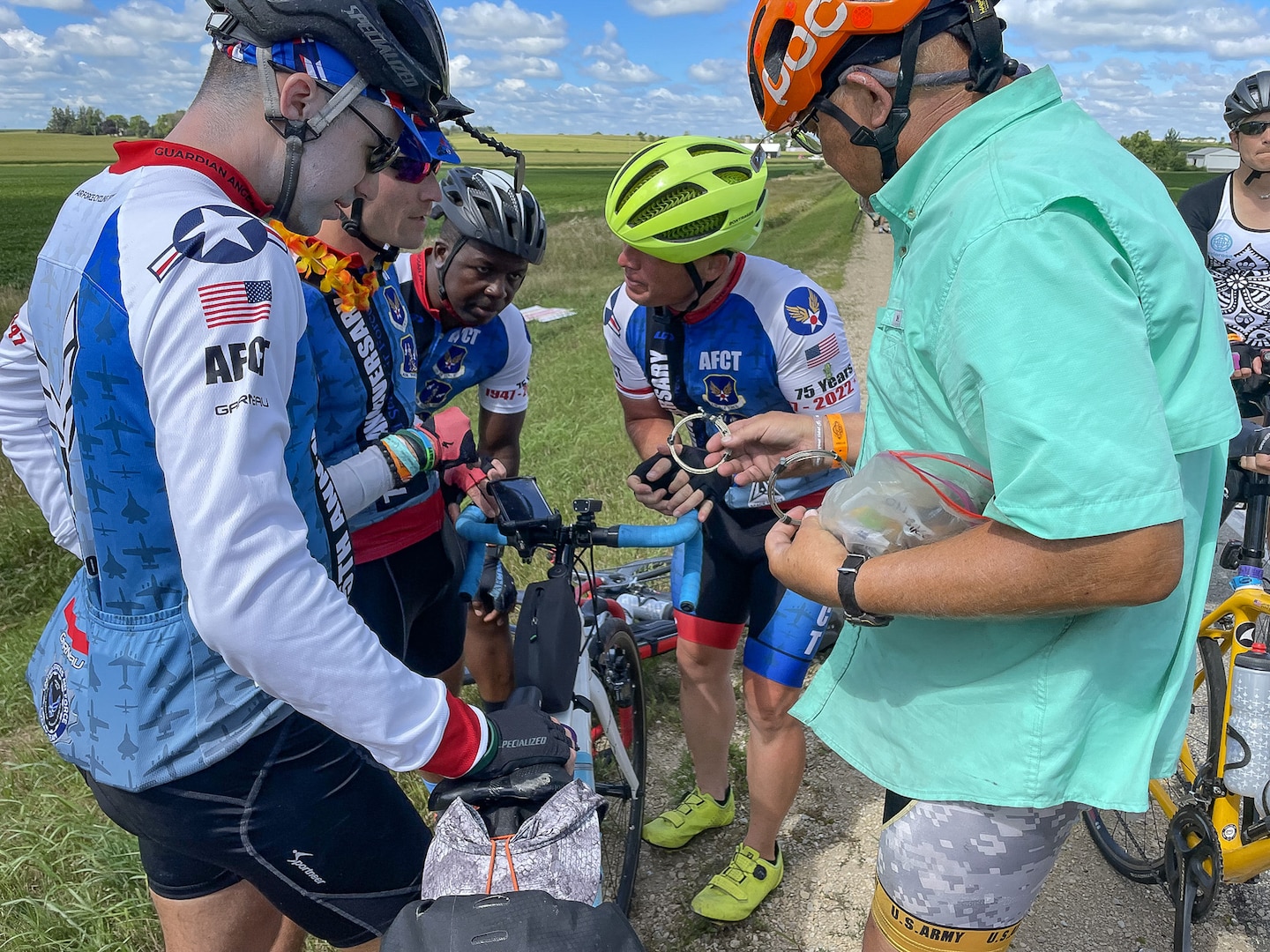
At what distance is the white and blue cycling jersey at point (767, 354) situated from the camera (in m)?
3.46

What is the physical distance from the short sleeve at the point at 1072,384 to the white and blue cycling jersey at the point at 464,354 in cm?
288

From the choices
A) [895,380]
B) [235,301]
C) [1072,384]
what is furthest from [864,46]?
[235,301]

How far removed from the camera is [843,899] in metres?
3.55

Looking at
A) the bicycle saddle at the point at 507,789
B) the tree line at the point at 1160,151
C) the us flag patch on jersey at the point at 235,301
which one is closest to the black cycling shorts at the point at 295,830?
the bicycle saddle at the point at 507,789

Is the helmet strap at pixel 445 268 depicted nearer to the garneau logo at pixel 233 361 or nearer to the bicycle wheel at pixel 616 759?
the bicycle wheel at pixel 616 759

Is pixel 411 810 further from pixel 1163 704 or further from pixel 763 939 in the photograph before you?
pixel 763 939

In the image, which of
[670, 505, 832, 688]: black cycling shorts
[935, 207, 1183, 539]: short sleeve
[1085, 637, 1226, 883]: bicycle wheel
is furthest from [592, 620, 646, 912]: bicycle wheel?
[935, 207, 1183, 539]: short sleeve

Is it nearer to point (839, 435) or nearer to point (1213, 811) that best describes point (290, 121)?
point (839, 435)

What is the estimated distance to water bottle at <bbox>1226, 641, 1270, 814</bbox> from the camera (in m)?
3.00

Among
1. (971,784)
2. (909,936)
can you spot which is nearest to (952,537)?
(971,784)

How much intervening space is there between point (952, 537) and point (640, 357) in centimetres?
245

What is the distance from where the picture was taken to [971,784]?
1.67m

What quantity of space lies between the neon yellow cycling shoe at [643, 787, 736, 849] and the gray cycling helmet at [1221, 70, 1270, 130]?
196 inches

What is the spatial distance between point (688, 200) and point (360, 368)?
1.43 m
